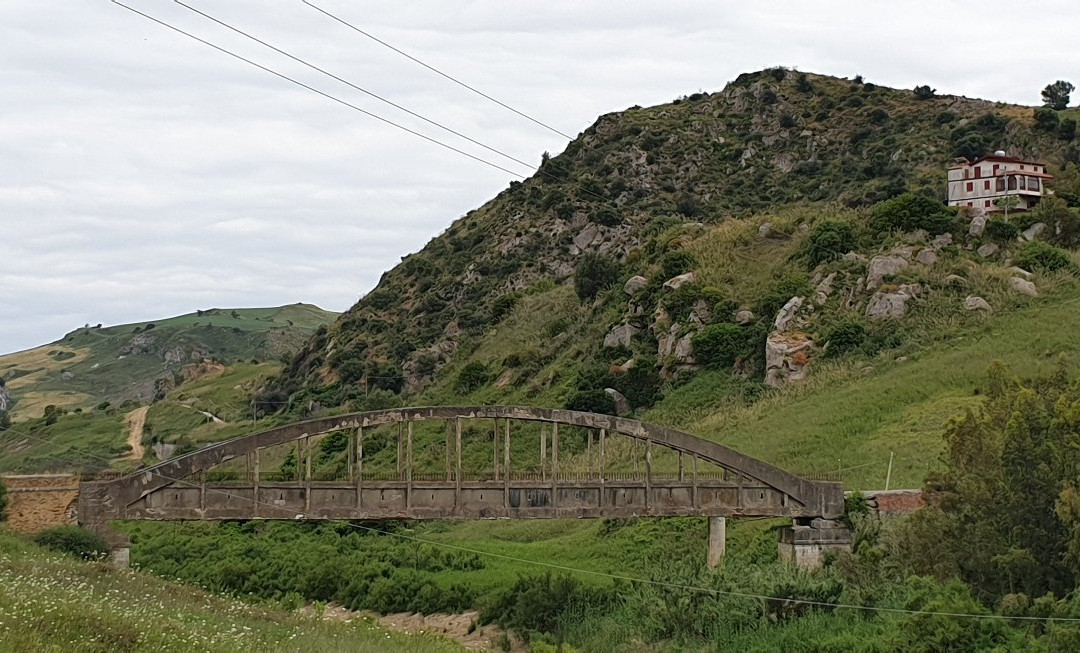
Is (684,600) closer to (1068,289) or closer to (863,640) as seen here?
(863,640)

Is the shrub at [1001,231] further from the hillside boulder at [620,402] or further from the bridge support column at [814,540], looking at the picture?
the bridge support column at [814,540]

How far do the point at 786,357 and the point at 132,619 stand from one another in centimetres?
4521

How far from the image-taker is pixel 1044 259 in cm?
6625

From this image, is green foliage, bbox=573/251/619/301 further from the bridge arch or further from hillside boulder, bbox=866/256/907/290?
the bridge arch

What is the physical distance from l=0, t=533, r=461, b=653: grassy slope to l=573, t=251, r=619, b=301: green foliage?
52987 mm

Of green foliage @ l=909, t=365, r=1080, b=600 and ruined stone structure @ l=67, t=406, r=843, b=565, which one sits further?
ruined stone structure @ l=67, t=406, r=843, b=565

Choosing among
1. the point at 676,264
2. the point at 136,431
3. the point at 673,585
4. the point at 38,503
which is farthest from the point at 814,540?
the point at 136,431

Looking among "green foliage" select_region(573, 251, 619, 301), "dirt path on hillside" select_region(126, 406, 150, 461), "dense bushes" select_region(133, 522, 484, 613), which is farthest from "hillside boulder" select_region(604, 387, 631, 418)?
"dirt path on hillside" select_region(126, 406, 150, 461)

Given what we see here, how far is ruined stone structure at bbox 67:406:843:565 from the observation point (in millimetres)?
36781

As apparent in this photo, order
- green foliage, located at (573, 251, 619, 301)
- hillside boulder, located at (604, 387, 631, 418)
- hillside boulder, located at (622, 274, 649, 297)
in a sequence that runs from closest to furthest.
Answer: hillside boulder, located at (604, 387, 631, 418) → hillside boulder, located at (622, 274, 649, 297) → green foliage, located at (573, 251, 619, 301)

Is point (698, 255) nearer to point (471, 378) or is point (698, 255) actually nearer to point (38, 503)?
point (471, 378)

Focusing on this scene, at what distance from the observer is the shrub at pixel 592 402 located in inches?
2635

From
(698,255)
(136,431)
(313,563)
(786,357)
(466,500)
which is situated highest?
(698,255)

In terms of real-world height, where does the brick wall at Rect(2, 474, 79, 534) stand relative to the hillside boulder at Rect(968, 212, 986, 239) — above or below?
below
